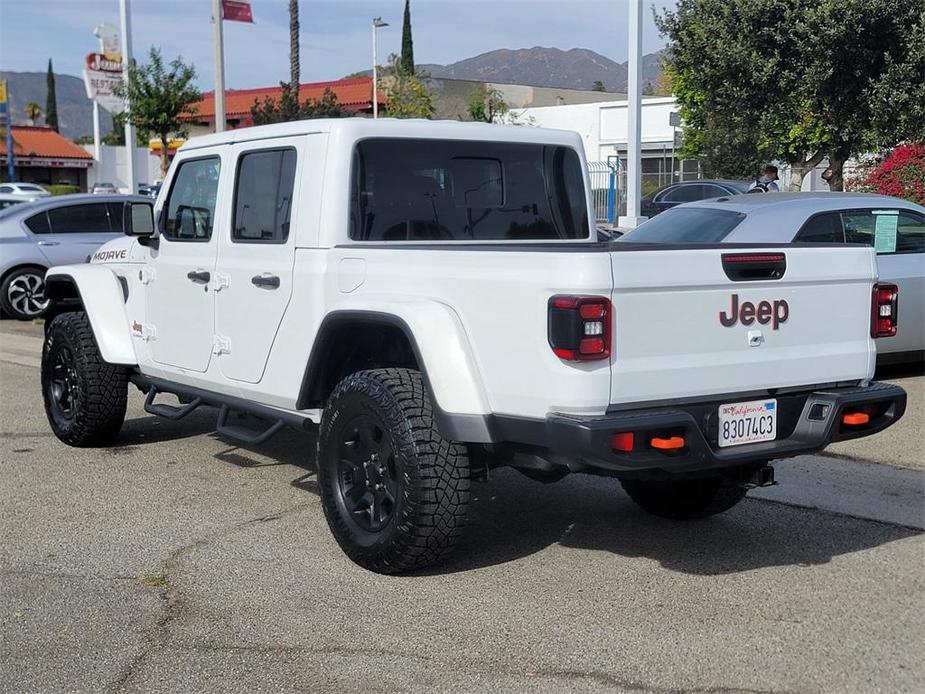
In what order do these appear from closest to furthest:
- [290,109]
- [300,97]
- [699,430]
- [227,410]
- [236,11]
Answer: [699,430]
[227,410]
[236,11]
[290,109]
[300,97]

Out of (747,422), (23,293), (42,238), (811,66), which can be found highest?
(811,66)

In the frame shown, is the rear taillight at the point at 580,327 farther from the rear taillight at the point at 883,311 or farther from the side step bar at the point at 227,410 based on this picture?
the side step bar at the point at 227,410

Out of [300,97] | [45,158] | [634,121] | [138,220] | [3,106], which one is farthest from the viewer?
[45,158]

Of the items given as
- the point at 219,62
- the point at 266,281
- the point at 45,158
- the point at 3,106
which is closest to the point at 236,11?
the point at 219,62

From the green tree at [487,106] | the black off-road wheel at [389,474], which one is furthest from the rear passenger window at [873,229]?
the green tree at [487,106]

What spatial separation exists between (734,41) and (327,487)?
12.1 m

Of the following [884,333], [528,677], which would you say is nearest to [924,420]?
[884,333]

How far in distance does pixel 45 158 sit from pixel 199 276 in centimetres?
6514

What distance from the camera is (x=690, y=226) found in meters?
9.26

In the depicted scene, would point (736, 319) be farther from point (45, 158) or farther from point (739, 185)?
point (45, 158)

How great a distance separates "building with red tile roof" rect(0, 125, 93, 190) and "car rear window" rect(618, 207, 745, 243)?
6142cm

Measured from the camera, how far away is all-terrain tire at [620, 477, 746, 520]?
18.7 ft

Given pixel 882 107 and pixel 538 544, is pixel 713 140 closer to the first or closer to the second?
pixel 882 107

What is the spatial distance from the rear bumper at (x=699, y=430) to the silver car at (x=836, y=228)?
404 cm
